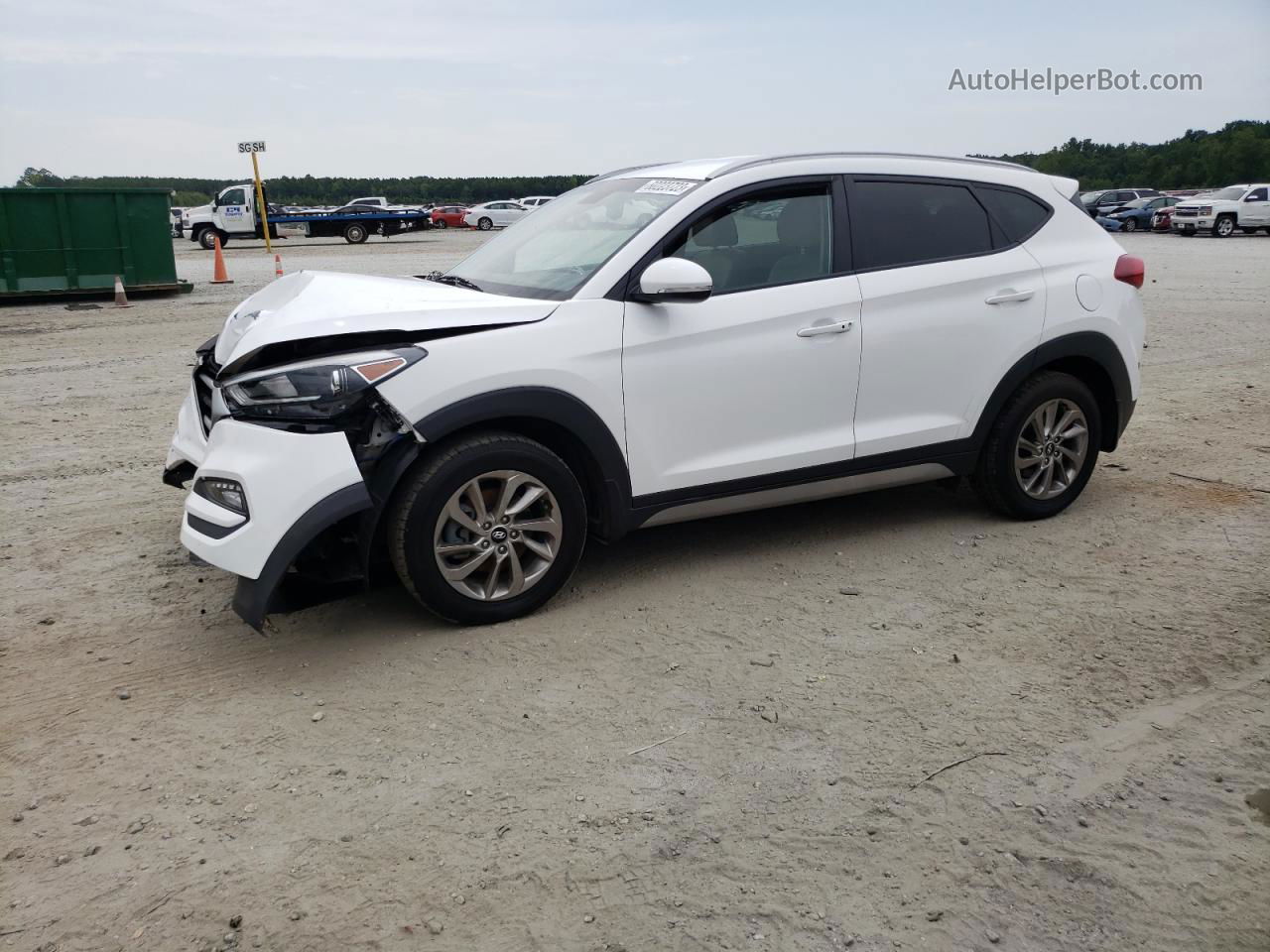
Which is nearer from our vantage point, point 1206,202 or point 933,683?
point 933,683

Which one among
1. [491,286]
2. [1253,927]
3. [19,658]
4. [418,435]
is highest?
[491,286]

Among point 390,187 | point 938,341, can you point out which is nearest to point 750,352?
point 938,341

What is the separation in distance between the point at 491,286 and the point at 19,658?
2380 mm

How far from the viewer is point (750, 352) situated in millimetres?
4609

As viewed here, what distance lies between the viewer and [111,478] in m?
6.46

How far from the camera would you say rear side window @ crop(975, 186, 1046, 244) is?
539 centimetres

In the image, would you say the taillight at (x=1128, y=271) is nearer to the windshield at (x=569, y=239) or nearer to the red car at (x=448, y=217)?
the windshield at (x=569, y=239)

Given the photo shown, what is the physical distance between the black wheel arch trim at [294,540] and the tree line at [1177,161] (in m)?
69.7

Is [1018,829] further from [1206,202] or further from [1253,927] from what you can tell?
[1206,202]

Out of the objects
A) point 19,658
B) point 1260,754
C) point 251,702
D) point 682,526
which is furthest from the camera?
point 682,526

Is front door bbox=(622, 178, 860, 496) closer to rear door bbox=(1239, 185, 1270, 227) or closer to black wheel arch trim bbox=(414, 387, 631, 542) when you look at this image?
black wheel arch trim bbox=(414, 387, 631, 542)

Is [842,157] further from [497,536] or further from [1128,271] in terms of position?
[497,536]

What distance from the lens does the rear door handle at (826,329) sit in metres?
4.72

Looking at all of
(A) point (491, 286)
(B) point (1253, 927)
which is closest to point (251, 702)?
(A) point (491, 286)
